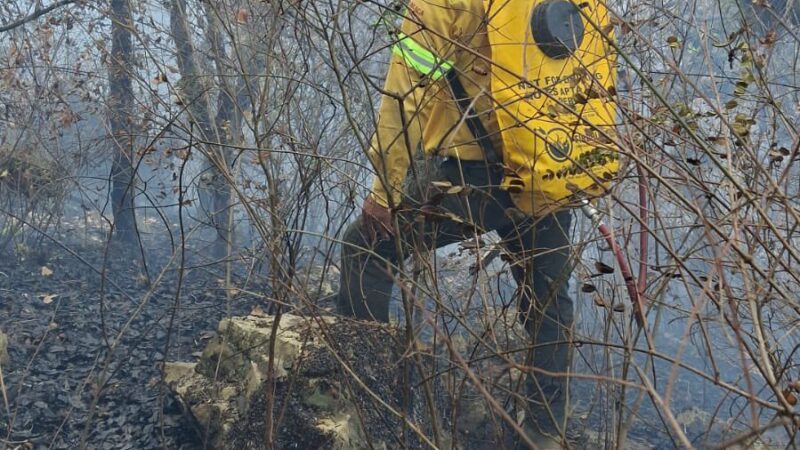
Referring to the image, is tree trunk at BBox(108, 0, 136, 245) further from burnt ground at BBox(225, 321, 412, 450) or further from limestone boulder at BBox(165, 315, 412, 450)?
burnt ground at BBox(225, 321, 412, 450)

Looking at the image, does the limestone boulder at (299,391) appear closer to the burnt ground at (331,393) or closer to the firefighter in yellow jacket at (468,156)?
the burnt ground at (331,393)

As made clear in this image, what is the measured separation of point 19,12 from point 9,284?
1850 millimetres

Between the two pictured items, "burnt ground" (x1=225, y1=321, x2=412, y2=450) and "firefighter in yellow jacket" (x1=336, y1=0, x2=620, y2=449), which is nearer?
"firefighter in yellow jacket" (x1=336, y1=0, x2=620, y2=449)

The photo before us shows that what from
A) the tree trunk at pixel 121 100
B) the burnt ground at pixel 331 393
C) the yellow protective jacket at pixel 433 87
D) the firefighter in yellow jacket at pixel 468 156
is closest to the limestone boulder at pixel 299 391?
the burnt ground at pixel 331 393

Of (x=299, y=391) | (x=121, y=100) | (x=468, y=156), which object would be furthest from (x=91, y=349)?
(x=121, y=100)

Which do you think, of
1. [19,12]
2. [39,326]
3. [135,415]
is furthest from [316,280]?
[19,12]

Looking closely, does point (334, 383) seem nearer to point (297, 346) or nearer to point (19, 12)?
point (297, 346)

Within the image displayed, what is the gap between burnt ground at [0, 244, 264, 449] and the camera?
2.95m

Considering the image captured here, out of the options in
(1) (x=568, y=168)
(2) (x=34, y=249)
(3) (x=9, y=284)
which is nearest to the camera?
(1) (x=568, y=168)

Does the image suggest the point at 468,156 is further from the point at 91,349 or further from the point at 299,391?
the point at 91,349

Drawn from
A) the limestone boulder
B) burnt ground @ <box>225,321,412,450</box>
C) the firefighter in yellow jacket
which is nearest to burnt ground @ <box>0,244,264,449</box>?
the limestone boulder

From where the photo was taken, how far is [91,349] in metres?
3.78

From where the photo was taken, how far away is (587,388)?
204 inches

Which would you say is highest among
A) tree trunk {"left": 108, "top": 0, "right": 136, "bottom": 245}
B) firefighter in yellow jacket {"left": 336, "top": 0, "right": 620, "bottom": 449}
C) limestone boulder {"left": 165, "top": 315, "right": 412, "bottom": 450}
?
tree trunk {"left": 108, "top": 0, "right": 136, "bottom": 245}
